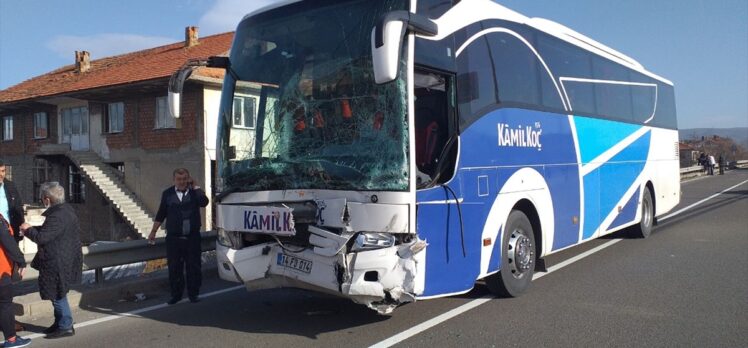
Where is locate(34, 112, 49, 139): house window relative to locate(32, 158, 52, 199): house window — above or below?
above

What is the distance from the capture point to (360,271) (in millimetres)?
5277

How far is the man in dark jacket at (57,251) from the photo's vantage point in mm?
5734

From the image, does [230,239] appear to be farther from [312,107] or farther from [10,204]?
[10,204]

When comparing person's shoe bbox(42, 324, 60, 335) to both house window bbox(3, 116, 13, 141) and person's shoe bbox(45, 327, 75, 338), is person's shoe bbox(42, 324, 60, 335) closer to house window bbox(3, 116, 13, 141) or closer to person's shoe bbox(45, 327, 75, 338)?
person's shoe bbox(45, 327, 75, 338)

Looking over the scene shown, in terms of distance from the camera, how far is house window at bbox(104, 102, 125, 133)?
26.5 metres

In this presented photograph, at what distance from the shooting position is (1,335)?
6.05 metres

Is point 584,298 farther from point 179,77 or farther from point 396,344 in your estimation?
point 179,77

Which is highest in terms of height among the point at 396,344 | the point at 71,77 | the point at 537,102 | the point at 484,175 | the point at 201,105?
the point at 71,77

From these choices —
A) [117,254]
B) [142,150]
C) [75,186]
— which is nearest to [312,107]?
[117,254]

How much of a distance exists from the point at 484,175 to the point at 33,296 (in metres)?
5.30

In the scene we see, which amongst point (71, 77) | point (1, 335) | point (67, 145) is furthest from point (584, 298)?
point (71, 77)

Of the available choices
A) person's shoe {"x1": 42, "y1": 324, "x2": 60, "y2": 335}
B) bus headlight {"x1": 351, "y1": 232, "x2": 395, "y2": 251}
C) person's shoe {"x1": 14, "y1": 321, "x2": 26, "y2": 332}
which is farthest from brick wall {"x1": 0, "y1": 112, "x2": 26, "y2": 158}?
bus headlight {"x1": 351, "y1": 232, "x2": 395, "y2": 251}

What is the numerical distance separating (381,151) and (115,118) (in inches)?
970

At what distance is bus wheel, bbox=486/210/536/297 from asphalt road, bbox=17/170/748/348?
6.9 inches
